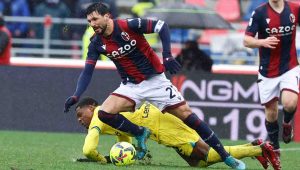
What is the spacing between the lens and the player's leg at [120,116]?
12086 mm

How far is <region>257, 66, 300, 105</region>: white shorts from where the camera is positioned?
13.0 m

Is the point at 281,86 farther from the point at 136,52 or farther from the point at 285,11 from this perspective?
the point at 136,52

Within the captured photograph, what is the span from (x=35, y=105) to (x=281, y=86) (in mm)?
6860

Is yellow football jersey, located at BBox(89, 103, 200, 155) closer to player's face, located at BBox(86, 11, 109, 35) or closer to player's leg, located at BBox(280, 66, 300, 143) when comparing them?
player's leg, located at BBox(280, 66, 300, 143)

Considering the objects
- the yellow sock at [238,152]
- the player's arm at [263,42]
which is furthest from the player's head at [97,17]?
the yellow sock at [238,152]

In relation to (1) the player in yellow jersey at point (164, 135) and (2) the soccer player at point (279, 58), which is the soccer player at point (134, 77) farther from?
(2) the soccer player at point (279, 58)

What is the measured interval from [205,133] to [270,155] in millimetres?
813

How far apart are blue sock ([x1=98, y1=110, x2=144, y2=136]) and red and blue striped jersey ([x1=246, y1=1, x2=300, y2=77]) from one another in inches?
74.4

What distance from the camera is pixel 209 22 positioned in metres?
20.9

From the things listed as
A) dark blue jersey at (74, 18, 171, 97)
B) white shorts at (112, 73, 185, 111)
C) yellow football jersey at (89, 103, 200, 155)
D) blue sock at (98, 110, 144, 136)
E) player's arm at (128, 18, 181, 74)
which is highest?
player's arm at (128, 18, 181, 74)

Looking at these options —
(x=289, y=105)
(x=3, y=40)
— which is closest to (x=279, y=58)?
(x=289, y=105)

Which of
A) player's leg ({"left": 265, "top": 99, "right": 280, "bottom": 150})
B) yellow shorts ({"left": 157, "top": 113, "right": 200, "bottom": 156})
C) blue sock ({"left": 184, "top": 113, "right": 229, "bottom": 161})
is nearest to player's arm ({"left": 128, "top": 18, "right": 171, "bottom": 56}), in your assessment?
blue sock ({"left": 184, "top": 113, "right": 229, "bottom": 161})

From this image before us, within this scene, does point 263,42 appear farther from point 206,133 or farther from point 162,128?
point 162,128

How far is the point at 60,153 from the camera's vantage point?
563 inches
